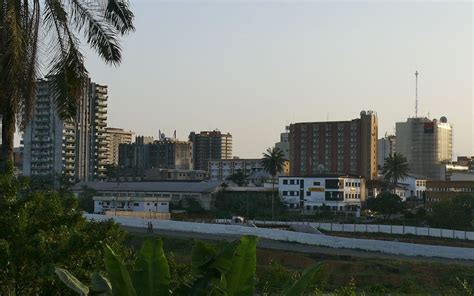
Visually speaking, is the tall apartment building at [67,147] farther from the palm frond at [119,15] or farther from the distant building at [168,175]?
the palm frond at [119,15]

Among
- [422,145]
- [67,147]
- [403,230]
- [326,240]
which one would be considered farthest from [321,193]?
[422,145]

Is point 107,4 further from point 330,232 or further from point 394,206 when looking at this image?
point 394,206

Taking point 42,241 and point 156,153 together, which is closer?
point 42,241

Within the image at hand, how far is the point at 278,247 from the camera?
52594 mm

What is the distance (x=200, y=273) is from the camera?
5828mm

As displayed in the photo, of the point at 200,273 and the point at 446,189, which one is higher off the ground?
the point at 200,273

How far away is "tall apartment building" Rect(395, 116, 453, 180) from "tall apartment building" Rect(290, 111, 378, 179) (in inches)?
1659

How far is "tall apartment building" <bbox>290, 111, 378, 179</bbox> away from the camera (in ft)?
453

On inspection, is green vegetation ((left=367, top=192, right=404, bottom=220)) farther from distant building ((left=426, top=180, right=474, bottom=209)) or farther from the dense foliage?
the dense foliage

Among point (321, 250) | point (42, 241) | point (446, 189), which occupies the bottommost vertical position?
point (321, 250)

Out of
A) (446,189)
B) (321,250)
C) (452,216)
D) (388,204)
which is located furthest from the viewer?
(446,189)

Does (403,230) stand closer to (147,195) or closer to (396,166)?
(396,166)

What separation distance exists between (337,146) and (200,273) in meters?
138

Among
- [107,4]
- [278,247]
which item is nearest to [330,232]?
[278,247]
